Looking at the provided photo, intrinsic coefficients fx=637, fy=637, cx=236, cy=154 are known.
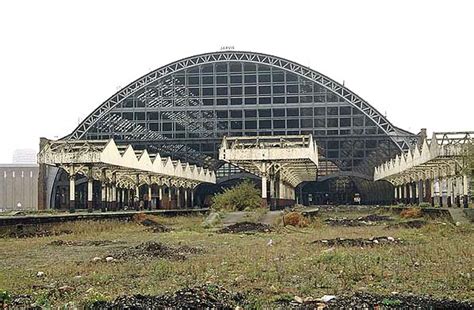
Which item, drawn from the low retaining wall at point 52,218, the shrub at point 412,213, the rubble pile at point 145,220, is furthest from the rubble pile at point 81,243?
the shrub at point 412,213

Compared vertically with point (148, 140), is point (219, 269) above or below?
below

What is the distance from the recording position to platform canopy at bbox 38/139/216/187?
45.6m

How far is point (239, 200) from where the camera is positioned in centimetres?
5009

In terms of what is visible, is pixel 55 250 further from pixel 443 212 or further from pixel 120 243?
pixel 443 212

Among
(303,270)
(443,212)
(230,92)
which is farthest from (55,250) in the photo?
(230,92)

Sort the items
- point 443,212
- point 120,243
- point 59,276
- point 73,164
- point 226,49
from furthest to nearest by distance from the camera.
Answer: point 226,49
point 73,164
point 443,212
point 120,243
point 59,276

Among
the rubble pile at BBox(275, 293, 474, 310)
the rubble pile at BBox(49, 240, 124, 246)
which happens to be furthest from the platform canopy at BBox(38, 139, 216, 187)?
the rubble pile at BBox(275, 293, 474, 310)

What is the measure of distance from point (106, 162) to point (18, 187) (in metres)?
71.2

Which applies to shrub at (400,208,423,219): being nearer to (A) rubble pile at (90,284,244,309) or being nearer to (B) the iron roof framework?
(B) the iron roof framework

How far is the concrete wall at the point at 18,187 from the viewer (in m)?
109

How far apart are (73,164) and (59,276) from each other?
3377cm

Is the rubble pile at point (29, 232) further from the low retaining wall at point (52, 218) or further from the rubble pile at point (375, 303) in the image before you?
the rubble pile at point (375, 303)

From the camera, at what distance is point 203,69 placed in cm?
8012

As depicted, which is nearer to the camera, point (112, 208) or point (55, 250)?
point (55, 250)
